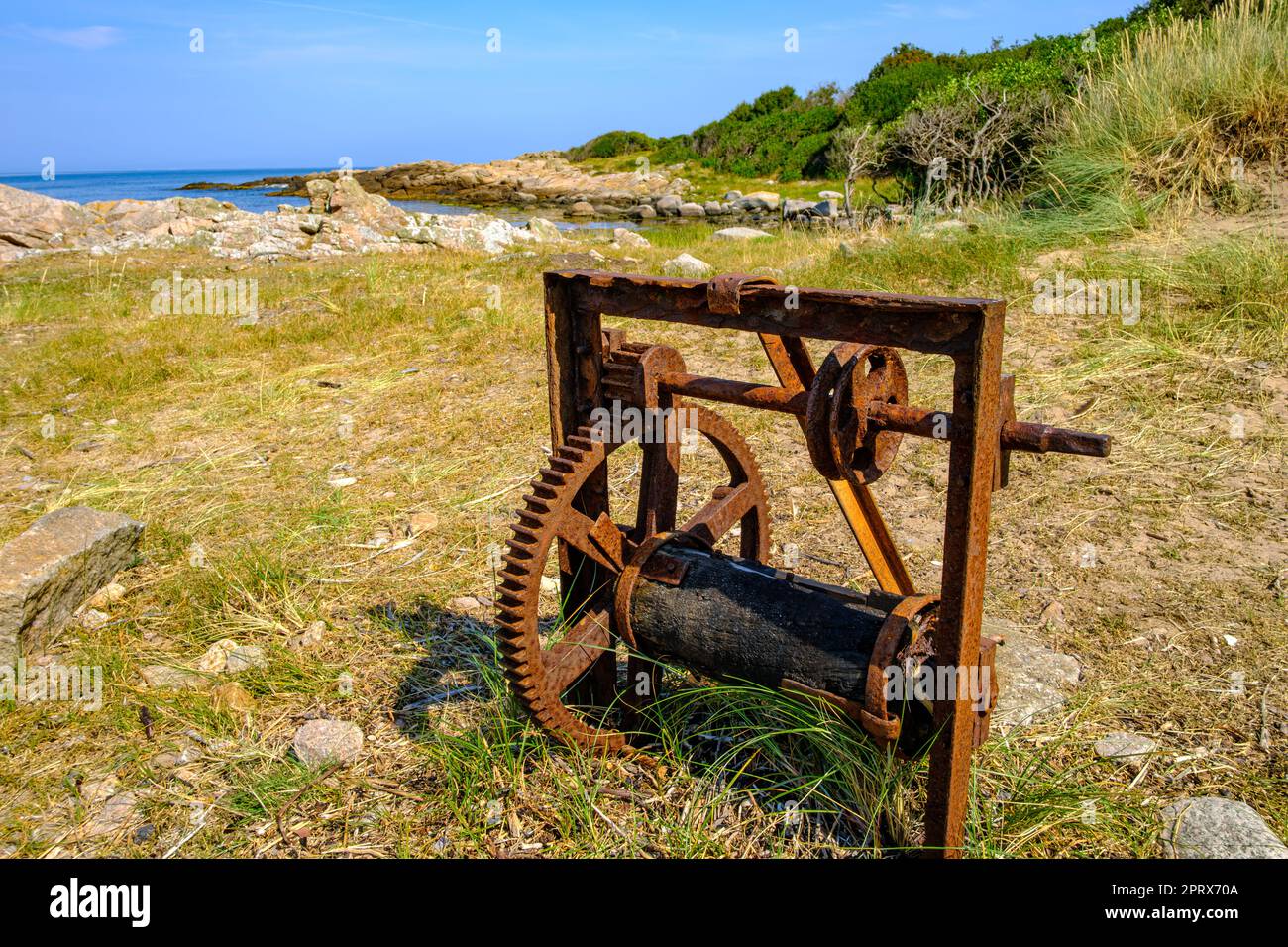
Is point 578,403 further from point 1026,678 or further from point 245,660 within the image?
point 1026,678

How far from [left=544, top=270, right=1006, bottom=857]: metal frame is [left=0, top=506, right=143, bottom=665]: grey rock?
2.26m

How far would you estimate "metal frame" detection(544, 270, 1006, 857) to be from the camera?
6.17 feet

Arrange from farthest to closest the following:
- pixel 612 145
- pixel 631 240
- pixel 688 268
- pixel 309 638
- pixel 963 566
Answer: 1. pixel 612 145
2. pixel 631 240
3. pixel 688 268
4. pixel 309 638
5. pixel 963 566

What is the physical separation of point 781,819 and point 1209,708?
1578mm

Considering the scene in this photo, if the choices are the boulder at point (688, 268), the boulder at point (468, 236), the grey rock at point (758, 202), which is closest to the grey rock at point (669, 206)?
the grey rock at point (758, 202)

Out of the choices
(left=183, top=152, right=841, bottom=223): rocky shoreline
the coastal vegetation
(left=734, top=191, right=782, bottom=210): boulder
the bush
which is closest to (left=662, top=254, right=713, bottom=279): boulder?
the coastal vegetation

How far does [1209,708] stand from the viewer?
9.57 feet

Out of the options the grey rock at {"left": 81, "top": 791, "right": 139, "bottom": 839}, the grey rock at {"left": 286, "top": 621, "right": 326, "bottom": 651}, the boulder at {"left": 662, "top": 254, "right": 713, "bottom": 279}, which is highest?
the boulder at {"left": 662, "top": 254, "right": 713, "bottom": 279}

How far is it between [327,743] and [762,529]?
1.66m

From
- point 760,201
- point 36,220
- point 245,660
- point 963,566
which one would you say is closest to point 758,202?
point 760,201

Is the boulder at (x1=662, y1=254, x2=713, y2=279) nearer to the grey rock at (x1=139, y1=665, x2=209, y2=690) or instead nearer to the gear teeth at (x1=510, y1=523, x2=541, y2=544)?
the grey rock at (x1=139, y1=665, x2=209, y2=690)

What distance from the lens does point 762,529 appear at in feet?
10.4

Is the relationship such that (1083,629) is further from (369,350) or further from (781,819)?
(369,350)

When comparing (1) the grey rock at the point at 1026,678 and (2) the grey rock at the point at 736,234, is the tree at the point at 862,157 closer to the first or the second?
(2) the grey rock at the point at 736,234
